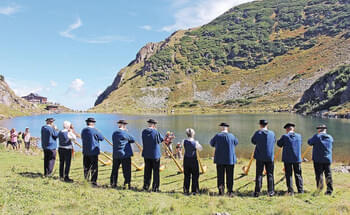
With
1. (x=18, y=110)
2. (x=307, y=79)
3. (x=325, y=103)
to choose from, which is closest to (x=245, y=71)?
(x=307, y=79)

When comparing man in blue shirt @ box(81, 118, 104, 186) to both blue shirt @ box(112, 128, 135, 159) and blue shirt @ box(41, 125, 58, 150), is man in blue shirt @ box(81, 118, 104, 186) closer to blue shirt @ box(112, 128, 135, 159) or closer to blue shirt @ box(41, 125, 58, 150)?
blue shirt @ box(112, 128, 135, 159)

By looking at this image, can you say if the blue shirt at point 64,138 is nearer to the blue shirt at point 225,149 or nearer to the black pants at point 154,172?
the black pants at point 154,172

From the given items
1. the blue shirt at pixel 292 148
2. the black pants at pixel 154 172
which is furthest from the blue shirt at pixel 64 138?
the blue shirt at pixel 292 148

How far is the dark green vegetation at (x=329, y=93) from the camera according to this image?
81625mm

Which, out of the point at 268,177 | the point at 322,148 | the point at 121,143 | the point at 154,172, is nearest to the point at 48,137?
the point at 121,143

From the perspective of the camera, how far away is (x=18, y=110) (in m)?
119

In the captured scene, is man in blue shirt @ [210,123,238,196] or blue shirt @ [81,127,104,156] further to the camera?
blue shirt @ [81,127,104,156]

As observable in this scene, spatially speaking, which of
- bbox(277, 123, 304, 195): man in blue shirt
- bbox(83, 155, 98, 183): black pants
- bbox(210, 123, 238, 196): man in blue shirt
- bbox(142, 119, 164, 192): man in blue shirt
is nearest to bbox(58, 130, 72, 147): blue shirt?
bbox(83, 155, 98, 183): black pants

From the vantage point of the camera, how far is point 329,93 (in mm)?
91062

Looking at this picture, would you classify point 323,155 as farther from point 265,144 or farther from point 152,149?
point 152,149

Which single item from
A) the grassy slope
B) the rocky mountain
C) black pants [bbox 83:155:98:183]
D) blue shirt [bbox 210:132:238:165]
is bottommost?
the grassy slope

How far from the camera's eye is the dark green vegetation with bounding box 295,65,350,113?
81.6 meters

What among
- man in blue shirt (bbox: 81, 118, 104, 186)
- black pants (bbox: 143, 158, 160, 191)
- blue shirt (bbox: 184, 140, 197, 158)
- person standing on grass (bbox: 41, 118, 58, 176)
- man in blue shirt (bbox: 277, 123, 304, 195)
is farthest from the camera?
person standing on grass (bbox: 41, 118, 58, 176)

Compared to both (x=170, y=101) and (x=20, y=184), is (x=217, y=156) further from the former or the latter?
(x=170, y=101)
